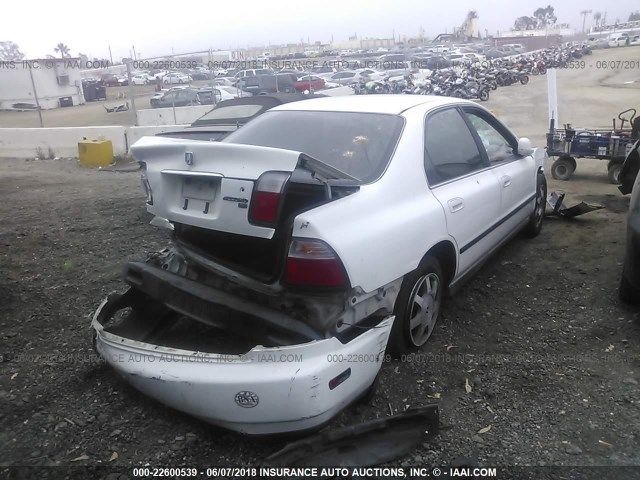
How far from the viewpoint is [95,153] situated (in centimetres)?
1090

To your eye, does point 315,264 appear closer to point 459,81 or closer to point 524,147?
point 524,147

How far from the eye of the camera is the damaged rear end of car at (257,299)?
225 centimetres

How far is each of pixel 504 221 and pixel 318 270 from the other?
2.33 m

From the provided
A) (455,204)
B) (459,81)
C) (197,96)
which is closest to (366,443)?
(455,204)

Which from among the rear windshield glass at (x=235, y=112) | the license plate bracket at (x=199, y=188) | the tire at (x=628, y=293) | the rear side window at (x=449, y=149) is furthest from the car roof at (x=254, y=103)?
the tire at (x=628, y=293)

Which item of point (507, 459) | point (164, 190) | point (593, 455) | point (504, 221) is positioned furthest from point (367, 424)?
point (504, 221)

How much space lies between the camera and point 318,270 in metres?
2.36

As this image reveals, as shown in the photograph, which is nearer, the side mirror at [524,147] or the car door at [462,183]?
the car door at [462,183]

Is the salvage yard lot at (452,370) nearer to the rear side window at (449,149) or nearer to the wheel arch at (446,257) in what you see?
the wheel arch at (446,257)

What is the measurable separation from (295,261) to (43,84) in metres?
31.2

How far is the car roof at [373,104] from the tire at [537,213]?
5.36 ft

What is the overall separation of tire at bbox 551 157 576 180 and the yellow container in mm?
8706

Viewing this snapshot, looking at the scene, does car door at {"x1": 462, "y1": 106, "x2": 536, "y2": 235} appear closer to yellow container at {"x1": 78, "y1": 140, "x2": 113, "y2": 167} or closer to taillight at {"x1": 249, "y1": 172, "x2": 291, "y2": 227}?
taillight at {"x1": 249, "y1": 172, "x2": 291, "y2": 227}

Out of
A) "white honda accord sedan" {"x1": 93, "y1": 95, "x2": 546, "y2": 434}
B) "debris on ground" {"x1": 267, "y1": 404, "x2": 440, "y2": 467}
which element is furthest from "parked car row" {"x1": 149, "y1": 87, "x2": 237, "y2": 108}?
"debris on ground" {"x1": 267, "y1": 404, "x2": 440, "y2": 467}
